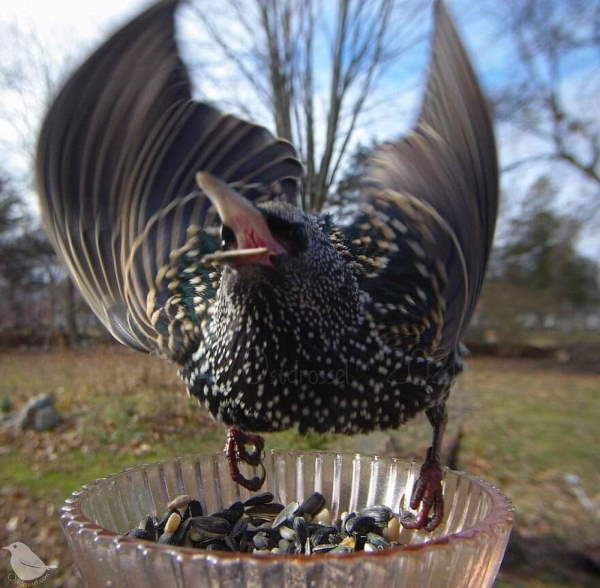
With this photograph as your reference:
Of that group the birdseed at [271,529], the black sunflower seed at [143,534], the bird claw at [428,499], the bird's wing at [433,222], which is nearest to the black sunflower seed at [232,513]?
the birdseed at [271,529]

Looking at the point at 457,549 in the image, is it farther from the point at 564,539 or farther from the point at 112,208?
the point at 564,539

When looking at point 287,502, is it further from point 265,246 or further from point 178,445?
point 178,445

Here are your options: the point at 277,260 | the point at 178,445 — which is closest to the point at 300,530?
the point at 277,260

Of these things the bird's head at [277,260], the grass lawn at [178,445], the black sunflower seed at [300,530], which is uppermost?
the bird's head at [277,260]

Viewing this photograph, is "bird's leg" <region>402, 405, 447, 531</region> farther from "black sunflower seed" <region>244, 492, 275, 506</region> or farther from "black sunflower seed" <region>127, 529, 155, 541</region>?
"black sunflower seed" <region>127, 529, 155, 541</region>

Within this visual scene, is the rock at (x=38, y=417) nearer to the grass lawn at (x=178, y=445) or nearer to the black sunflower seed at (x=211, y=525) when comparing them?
the grass lawn at (x=178, y=445)

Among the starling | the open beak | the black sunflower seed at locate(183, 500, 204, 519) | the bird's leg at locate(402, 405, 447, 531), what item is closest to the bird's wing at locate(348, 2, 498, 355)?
the starling
